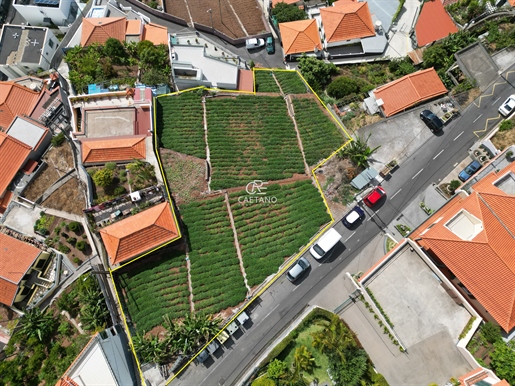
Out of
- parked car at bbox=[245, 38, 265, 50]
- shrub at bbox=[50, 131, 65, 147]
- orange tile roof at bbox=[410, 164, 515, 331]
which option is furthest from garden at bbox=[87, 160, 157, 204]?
orange tile roof at bbox=[410, 164, 515, 331]

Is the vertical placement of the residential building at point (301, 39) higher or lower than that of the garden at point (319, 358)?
higher

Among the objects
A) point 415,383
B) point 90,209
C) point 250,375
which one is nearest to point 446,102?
point 415,383

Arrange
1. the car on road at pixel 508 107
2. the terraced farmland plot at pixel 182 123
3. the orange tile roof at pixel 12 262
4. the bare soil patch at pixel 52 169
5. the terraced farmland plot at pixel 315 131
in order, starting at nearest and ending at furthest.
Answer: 1. the orange tile roof at pixel 12 262
2. the car on road at pixel 508 107
3. the terraced farmland plot at pixel 182 123
4. the terraced farmland plot at pixel 315 131
5. the bare soil patch at pixel 52 169

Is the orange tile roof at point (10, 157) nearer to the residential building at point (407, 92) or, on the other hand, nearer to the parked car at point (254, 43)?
the parked car at point (254, 43)

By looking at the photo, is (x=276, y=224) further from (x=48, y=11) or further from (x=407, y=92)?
(x=48, y=11)

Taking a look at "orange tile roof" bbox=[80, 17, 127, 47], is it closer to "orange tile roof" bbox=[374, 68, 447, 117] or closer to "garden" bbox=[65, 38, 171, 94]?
"garden" bbox=[65, 38, 171, 94]

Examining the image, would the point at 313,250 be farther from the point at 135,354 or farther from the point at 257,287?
the point at 135,354

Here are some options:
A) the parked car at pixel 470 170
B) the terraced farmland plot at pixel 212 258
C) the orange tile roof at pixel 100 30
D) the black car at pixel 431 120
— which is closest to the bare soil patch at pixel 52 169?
the orange tile roof at pixel 100 30
